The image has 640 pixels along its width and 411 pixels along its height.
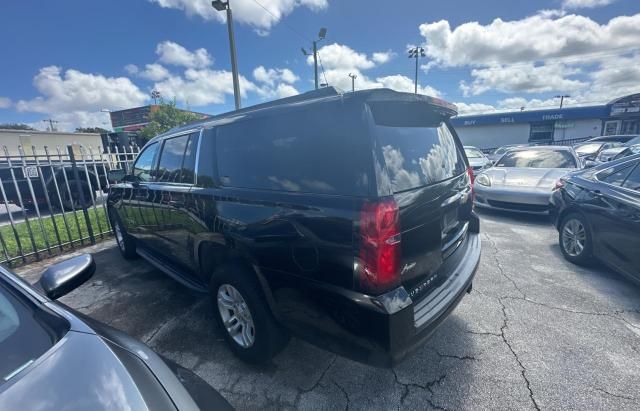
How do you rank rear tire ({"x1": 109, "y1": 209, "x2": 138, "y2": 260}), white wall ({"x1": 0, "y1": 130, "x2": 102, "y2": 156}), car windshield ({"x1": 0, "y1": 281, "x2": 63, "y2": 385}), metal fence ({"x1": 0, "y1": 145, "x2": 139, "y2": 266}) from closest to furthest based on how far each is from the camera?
car windshield ({"x1": 0, "y1": 281, "x2": 63, "y2": 385}), rear tire ({"x1": 109, "y1": 209, "x2": 138, "y2": 260}), metal fence ({"x1": 0, "y1": 145, "x2": 139, "y2": 266}), white wall ({"x1": 0, "y1": 130, "x2": 102, "y2": 156})

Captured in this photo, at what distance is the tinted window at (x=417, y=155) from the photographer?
172 centimetres

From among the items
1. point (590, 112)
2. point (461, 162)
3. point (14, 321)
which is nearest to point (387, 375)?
point (461, 162)

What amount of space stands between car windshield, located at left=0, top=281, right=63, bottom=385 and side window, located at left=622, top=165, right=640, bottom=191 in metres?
5.05

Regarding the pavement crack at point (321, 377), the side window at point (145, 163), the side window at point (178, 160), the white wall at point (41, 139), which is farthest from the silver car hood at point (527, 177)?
the white wall at point (41, 139)

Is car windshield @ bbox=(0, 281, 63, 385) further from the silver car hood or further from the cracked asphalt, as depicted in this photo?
the silver car hood

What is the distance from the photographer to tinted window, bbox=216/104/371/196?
5.33 ft

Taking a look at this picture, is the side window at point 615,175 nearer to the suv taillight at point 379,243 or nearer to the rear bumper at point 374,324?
the rear bumper at point 374,324

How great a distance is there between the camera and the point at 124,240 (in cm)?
437

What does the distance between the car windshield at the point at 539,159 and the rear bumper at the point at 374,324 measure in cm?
657

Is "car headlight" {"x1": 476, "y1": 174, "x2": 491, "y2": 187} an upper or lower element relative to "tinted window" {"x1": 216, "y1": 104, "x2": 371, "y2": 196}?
lower

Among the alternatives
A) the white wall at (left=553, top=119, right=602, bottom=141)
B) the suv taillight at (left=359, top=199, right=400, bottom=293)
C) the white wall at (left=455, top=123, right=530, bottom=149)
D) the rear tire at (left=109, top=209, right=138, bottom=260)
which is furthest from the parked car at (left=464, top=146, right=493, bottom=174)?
the white wall at (left=553, top=119, right=602, bottom=141)

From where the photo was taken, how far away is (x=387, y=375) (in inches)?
84.5

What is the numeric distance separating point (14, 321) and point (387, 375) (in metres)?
2.21

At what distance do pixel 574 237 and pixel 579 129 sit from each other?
37238 millimetres
